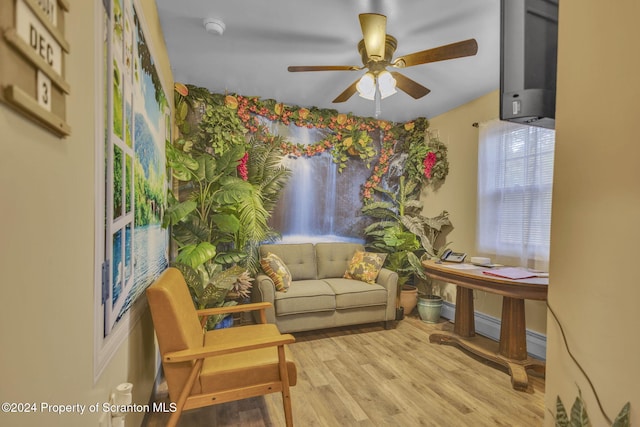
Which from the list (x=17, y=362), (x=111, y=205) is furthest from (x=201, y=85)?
(x=17, y=362)

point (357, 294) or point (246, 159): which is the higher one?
point (246, 159)

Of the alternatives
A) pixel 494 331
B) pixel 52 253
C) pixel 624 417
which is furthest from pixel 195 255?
pixel 494 331

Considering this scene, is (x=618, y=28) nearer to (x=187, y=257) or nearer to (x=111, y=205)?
(x=111, y=205)

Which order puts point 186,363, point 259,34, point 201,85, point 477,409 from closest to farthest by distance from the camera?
point 186,363
point 477,409
point 259,34
point 201,85

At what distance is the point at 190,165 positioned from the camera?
2449 mm

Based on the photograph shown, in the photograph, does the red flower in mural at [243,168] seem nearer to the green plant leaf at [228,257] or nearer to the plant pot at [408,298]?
the green plant leaf at [228,257]

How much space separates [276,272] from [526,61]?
8.22 ft

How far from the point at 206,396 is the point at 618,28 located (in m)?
2.15

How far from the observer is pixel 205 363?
5.03 feet

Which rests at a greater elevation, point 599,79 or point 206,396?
point 599,79

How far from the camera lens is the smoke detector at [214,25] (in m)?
1.96

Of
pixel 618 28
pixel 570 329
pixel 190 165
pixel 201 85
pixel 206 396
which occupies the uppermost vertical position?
pixel 201 85

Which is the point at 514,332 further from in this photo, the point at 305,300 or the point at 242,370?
the point at 242,370

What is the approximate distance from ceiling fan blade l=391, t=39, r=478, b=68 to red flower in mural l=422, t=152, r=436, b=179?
1861 millimetres
